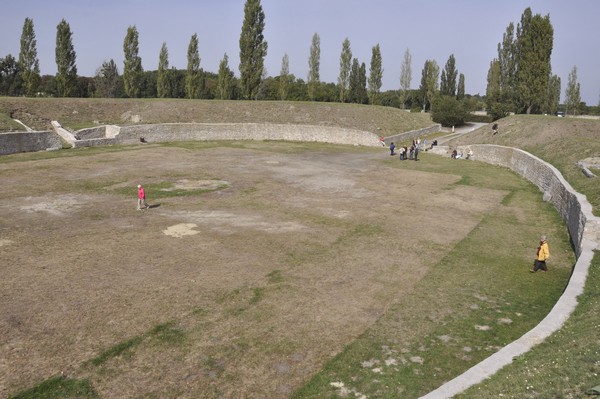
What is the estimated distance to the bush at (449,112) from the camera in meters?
67.9

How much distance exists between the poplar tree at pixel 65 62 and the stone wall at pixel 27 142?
23320mm

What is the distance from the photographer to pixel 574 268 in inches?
592

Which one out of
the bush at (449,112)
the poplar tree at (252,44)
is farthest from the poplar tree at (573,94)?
the poplar tree at (252,44)

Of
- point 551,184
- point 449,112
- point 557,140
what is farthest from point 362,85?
point 551,184

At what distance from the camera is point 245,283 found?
14.6m

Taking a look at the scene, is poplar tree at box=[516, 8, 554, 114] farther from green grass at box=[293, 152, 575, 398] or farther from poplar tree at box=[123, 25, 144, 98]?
poplar tree at box=[123, 25, 144, 98]

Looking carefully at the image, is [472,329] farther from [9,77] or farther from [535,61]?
[9,77]

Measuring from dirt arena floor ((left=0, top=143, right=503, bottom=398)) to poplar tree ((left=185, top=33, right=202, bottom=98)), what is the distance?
39.4m

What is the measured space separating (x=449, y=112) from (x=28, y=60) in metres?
56.4

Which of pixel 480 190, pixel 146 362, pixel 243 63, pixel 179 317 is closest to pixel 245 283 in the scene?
pixel 179 317

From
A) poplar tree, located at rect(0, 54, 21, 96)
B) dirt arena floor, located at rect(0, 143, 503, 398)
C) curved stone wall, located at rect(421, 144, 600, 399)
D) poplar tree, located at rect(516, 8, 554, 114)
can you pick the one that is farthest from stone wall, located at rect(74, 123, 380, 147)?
poplar tree, located at rect(0, 54, 21, 96)

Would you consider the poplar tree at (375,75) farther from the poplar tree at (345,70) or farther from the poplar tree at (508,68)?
the poplar tree at (508,68)

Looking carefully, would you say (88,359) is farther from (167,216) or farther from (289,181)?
(289,181)

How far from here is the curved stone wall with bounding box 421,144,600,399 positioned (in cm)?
937
